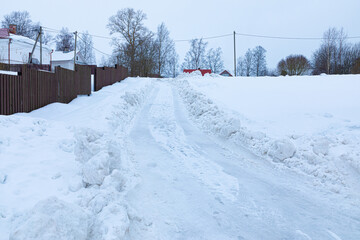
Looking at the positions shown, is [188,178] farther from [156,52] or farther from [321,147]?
[156,52]

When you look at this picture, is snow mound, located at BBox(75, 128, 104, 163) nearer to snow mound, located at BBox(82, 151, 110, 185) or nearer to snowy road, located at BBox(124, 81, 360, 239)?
snow mound, located at BBox(82, 151, 110, 185)

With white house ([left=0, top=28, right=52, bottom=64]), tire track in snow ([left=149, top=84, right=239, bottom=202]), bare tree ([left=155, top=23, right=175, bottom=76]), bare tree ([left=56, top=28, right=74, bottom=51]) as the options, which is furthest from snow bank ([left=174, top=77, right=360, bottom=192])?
bare tree ([left=56, top=28, right=74, bottom=51])

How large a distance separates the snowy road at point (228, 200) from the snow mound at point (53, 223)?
80 cm

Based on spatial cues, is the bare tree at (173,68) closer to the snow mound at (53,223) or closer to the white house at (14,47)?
the white house at (14,47)

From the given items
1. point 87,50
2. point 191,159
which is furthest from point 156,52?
point 191,159

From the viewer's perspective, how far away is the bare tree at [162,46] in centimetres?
5800

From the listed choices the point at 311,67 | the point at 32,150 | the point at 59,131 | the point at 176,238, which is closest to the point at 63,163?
the point at 32,150

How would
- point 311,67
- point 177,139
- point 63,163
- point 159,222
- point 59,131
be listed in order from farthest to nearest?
point 311,67 → point 177,139 → point 59,131 → point 63,163 → point 159,222

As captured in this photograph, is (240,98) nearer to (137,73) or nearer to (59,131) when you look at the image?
(59,131)

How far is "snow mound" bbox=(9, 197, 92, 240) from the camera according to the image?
2385mm

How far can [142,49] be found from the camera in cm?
4853

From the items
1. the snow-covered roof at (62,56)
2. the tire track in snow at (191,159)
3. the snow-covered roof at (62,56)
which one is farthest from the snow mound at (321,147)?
the snow-covered roof at (62,56)

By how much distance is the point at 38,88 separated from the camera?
9.52 metres

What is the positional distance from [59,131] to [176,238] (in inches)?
180
